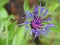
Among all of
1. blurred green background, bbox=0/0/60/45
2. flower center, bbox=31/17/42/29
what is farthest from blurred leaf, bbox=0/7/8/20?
flower center, bbox=31/17/42/29

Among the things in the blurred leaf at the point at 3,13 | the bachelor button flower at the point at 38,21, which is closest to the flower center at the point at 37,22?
the bachelor button flower at the point at 38,21

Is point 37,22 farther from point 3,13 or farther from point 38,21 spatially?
point 3,13

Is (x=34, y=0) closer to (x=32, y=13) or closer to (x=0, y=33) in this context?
(x=32, y=13)

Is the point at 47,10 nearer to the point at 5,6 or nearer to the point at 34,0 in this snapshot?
the point at 34,0

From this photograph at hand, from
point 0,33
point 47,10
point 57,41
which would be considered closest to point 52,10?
point 47,10

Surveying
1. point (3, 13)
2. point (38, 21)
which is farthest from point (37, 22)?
point (3, 13)

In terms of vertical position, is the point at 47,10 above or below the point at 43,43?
above

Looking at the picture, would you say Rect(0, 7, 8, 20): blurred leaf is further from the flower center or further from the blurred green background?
the flower center
